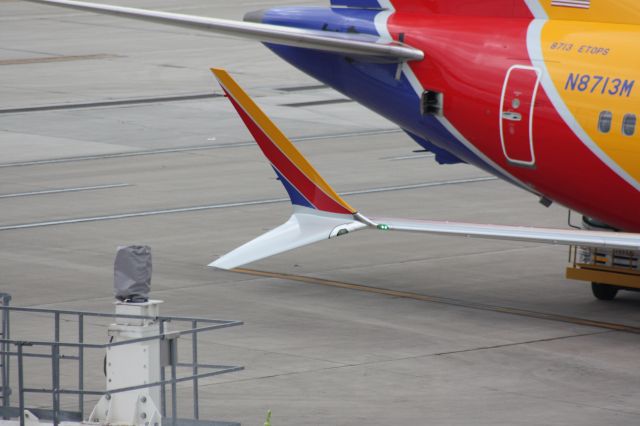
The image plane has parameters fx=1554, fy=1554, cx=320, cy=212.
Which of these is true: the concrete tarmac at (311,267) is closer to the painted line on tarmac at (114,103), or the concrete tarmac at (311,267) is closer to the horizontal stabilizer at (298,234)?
the painted line on tarmac at (114,103)

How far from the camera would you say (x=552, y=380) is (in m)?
20.3

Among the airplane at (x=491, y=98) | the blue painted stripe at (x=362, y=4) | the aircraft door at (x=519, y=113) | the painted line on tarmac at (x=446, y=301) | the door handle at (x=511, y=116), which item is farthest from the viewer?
the blue painted stripe at (x=362, y=4)

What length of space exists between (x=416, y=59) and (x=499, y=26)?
1455 millimetres

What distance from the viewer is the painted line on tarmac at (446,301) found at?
23516 mm

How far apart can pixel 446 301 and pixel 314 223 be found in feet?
10.1

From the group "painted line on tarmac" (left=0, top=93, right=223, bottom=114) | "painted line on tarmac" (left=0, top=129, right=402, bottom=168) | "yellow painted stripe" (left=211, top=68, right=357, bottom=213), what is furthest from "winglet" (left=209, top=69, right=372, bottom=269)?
"painted line on tarmac" (left=0, top=93, right=223, bottom=114)

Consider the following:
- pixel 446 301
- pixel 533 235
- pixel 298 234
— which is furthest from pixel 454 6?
pixel 533 235

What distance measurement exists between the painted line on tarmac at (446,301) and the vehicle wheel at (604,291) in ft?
4.01

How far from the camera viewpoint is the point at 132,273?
15406mm

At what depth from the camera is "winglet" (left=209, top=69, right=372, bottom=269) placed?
75.3 ft

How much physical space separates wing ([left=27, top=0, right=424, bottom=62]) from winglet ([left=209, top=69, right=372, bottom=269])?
1.04 m

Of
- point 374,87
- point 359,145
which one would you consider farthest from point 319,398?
point 359,145

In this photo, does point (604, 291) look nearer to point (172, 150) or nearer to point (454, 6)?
point (454, 6)

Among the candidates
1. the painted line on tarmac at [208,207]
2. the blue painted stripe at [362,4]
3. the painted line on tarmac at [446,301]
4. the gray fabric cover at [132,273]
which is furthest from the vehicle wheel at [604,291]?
the gray fabric cover at [132,273]
